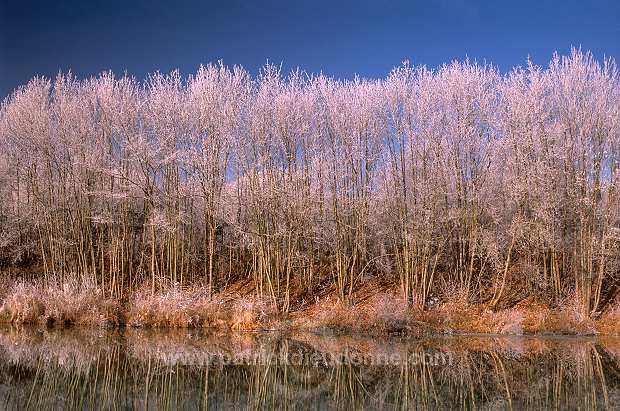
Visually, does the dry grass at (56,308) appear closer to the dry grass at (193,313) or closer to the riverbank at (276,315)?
the riverbank at (276,315)

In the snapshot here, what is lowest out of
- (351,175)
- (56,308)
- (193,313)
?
(193,313)

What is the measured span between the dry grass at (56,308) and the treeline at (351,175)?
236 centimetres

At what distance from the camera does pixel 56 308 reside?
22531 millimetres

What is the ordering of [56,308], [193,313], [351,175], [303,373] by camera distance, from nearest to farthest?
[303,373] < [56,308] < [193,313] < [351,175]

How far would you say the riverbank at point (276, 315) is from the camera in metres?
21.8

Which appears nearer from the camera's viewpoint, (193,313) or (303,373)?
(303,373)

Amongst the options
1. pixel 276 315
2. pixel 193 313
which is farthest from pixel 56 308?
pixel 276 315

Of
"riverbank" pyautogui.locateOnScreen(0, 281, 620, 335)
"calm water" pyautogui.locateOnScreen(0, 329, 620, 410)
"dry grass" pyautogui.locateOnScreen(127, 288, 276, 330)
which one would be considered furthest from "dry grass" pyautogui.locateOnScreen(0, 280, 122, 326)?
"calm water" pyautogui.locateOnScreen(0, 329, 620, 410)

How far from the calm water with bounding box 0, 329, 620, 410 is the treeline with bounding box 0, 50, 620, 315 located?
508 cm

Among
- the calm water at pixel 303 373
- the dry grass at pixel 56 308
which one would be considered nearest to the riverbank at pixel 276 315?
the dry grass at pixel 56 308

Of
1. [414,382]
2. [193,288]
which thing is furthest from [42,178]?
[414,382]

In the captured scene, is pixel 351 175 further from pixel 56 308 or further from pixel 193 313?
pixel 56 308

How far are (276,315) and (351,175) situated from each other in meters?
6.84

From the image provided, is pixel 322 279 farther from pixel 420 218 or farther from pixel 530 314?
pixel 530 314
